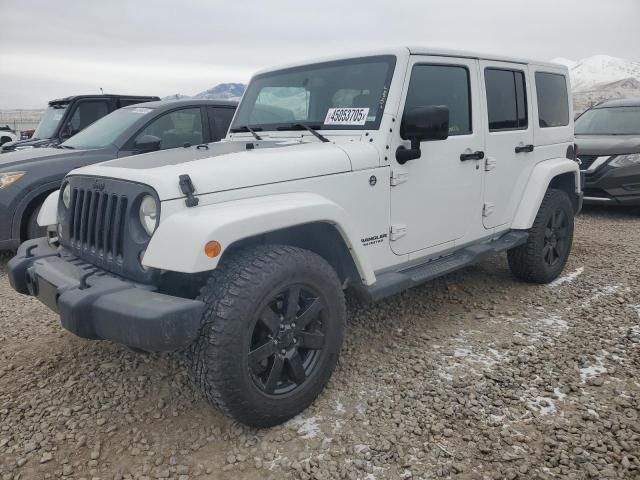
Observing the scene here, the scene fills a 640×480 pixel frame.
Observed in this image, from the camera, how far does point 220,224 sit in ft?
7.11

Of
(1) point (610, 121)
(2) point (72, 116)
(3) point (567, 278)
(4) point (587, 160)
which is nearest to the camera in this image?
(3) point (567, 278)

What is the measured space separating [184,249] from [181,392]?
1.16 meters

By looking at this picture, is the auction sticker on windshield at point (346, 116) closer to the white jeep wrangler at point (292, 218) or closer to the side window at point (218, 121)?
the white jeep wrangler at point (292, 218)

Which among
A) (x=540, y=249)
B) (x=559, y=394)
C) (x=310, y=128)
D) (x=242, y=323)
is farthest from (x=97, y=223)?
(x=540, y=249)

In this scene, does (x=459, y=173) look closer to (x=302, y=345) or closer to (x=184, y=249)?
(x=302, y=345)

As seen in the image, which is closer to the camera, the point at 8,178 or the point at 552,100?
the point at 552,100

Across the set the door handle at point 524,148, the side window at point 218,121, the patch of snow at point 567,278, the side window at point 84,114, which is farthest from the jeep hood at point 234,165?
the side window at point 84,114

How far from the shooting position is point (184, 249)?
2139 mm

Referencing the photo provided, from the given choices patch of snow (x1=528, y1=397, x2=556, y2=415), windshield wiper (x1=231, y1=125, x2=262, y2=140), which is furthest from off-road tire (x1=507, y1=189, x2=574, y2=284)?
windshield wiper (x1=231, y1=125, x2=262, y2=140)

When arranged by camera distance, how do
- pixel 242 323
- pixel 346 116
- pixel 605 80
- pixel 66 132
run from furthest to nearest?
pixel 605 80 < pixel 66 132 < pixel 346 116 < pixel 242 323

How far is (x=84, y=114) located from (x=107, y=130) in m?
1.93

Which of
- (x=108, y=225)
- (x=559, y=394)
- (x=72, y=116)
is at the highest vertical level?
(x=72, y=116)

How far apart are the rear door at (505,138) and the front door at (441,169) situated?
14 centimetres

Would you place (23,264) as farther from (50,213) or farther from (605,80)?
(605,80)
